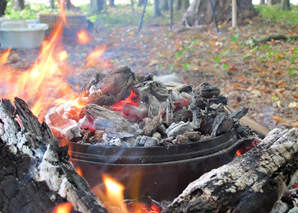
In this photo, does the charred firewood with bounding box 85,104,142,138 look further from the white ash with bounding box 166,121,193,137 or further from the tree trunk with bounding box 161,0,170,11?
the tree trunk with bounding box 161,0,170,11

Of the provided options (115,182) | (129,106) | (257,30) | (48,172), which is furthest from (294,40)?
(48,172)

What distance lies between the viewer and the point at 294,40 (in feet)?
21.1

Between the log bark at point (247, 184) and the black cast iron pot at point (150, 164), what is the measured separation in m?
0.28

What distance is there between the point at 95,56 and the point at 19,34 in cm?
183

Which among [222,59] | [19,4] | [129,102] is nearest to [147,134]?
[129,102]

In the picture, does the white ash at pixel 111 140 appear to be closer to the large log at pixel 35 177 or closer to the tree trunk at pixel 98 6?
the large log at pixel 35 177

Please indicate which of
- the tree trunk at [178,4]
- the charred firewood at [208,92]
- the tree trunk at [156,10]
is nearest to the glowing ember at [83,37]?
the tree trunk at [156,10]

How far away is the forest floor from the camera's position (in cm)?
441

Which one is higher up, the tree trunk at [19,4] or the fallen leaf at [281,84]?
the tree trunk at [19,4]

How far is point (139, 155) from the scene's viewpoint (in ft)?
6.46

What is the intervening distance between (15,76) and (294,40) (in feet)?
17.9

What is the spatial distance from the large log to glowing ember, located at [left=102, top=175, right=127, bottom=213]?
0.42 m

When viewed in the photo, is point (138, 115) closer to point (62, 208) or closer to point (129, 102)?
point (129, 102)

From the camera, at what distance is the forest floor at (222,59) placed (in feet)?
14.5
